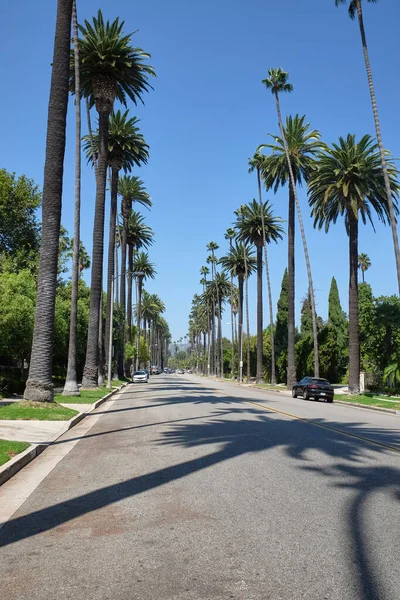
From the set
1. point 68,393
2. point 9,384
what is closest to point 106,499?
point 68,393

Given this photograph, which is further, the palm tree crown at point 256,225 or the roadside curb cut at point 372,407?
the palm tree crown at point 256,225

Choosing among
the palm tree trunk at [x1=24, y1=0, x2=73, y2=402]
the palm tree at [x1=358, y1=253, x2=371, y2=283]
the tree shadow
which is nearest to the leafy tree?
the palm tree trunk at [x1=24, y1=0, x2=73, y2=402]

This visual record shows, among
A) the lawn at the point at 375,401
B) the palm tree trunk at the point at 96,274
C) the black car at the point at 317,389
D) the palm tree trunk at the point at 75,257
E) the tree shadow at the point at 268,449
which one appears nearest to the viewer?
the tree shadow at the point at 268,449

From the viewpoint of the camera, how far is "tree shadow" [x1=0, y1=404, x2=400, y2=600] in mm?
5848

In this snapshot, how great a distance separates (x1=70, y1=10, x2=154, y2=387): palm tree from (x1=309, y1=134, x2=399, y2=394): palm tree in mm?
13329

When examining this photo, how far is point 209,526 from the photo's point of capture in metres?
6.03

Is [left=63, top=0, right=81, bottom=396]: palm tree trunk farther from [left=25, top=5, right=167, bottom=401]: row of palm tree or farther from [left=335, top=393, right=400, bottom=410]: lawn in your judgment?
[left=335, top=393, right=400, bottom=410]: lawn

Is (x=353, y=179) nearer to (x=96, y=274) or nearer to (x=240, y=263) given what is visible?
(x=96, y=274)

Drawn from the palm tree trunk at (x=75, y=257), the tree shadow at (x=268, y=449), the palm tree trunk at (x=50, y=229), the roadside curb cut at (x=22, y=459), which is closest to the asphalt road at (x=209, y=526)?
the tree shadow at (x=268, y=449)

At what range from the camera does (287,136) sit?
4716cm

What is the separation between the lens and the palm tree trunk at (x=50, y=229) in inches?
739

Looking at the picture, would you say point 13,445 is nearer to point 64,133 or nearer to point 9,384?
point 64,133

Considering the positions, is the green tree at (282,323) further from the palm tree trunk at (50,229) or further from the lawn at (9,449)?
the lawn at (9,449)

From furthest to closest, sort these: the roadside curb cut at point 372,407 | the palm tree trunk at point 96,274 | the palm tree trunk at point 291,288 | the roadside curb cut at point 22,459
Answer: the palm tree trunk at point 291,288, the palm tree trunk at point 96,274, the roadside curb cut at point 372,407, the roadside curb cut at point 22,459
